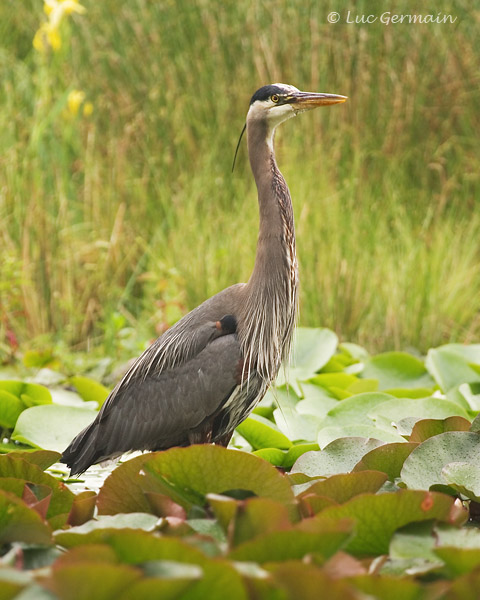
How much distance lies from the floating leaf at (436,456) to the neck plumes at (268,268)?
1.22 metres

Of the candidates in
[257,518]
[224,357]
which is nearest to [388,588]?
[257,518]

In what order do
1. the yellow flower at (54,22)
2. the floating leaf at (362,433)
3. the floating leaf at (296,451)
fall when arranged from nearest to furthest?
1. the floating leaf at (362,433)
2. the floating leaf at (296,451)
3. the yellow flower at (54,22)

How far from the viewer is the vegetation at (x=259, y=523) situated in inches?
64.2

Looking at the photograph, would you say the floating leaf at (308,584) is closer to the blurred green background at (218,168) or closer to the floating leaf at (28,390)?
the floating leaf at (28,390)

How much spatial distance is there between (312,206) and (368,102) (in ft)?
6.86

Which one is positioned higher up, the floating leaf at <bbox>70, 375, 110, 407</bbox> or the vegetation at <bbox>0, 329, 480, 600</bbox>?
the vegetation at <bbox>0, 329, 480, 600</bbox>

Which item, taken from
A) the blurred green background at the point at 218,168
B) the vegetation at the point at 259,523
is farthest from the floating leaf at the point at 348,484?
the blurred green background at the point at 218,168

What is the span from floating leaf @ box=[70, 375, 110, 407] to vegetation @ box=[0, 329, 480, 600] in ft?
2.85

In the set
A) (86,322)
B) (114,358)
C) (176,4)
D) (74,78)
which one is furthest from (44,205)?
(176,4)

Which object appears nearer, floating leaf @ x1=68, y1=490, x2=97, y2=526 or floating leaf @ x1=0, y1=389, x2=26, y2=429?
floating leaf @ x1=68, y1=490, x2=97, y2=526

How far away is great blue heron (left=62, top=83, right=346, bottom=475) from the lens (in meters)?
3.81

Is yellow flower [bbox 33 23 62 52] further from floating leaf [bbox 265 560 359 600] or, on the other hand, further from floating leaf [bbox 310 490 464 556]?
floating leaf [bbox 265 560 359 600]

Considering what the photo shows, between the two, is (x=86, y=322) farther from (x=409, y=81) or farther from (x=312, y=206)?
(x=409, y=81)

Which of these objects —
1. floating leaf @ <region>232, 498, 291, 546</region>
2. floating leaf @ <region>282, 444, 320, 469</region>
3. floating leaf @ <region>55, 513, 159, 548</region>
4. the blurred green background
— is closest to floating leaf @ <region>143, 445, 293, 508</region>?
floating leaf @ <region>55, 513, 159, 548</region>
